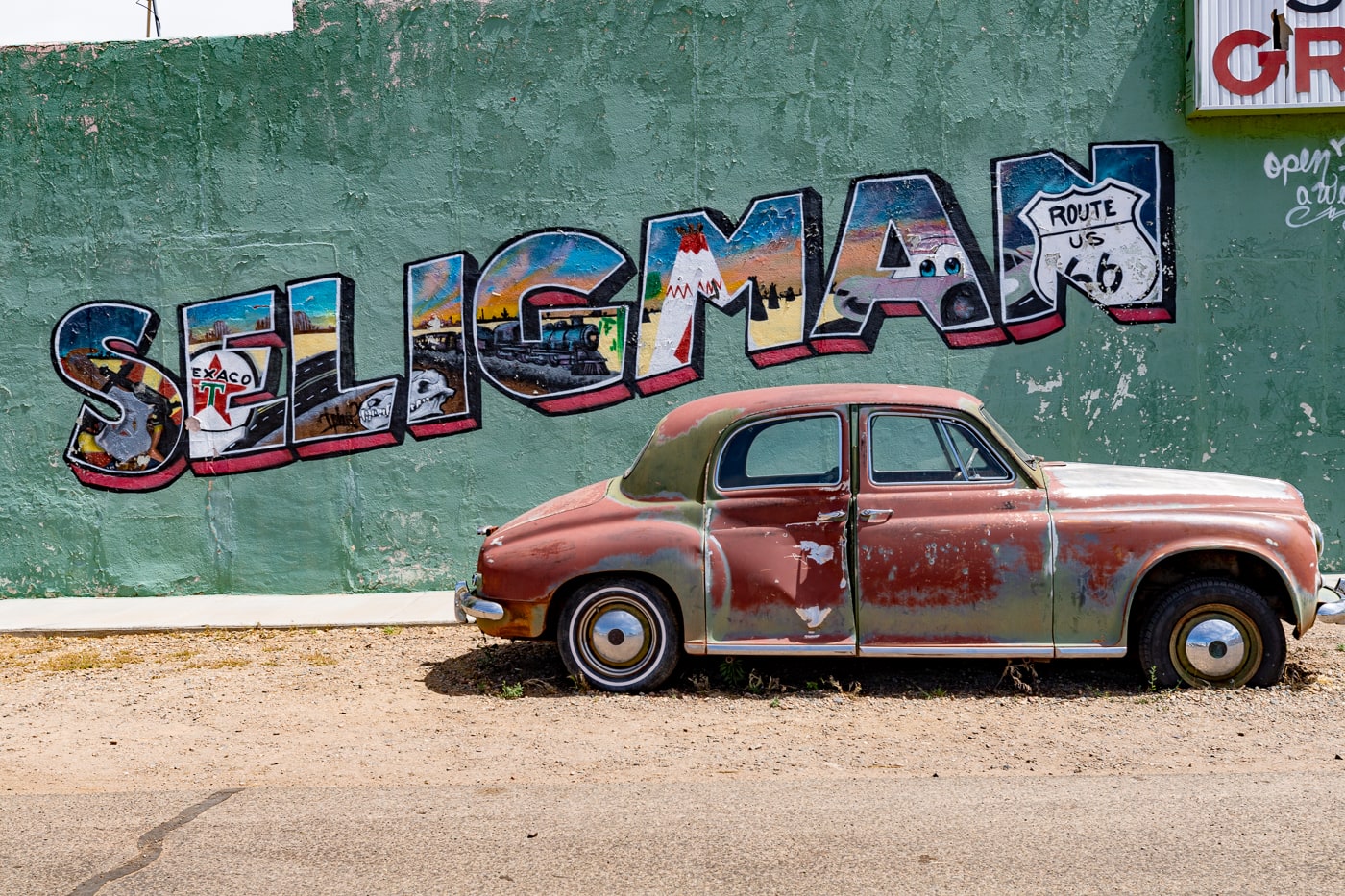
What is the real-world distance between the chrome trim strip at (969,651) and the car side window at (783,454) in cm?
96

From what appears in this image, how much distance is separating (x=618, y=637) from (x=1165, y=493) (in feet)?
10.0

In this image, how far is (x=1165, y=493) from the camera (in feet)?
22.0

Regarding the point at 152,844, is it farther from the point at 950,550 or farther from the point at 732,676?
the point at 950,550

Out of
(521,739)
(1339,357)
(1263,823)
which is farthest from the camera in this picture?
(1339,357)

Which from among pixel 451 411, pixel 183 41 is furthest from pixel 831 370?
pixel 183 41

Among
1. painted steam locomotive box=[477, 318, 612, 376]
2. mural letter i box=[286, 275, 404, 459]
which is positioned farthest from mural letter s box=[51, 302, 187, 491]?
painted steam locomotive box=[477, 318, 612, 376]

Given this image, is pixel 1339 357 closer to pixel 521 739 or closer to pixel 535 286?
pixel 535 286

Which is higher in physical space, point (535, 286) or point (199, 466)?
point (535, 286)

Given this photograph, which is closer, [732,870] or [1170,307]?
[732,870]

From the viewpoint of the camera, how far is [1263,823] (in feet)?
15.3

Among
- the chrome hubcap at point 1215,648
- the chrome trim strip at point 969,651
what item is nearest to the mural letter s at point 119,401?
the chrome trim strip at point 969,651

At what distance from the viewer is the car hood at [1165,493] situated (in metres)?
6.67

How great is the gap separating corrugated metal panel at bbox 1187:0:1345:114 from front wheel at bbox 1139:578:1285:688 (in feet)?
16.2

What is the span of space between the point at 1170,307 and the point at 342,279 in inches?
270
